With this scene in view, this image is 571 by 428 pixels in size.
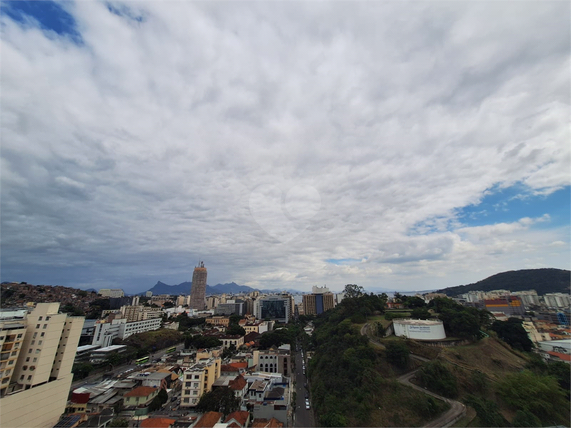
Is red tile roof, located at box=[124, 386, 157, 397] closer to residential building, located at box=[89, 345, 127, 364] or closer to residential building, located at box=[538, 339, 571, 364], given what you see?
residential building, located at box=[89, 345, 127, 364]

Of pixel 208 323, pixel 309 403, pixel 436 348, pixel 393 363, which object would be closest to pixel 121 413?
pixel 309 403

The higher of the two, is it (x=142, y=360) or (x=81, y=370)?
(x=81, y=370)

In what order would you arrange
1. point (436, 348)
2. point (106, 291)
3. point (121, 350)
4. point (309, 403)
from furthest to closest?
point (106, 291), point (121, 350), point (436, 348), point (309, 403)

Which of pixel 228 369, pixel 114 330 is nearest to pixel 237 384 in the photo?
pixel 228 369

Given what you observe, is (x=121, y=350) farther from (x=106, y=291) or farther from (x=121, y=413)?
(x=106, y=291)

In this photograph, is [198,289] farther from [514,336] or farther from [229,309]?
[514,336]

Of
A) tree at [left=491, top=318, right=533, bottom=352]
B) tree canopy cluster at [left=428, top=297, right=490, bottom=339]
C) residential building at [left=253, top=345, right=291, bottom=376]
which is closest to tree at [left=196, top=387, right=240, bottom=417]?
residential building at [left=253, top=345, right=291, bottom=376]

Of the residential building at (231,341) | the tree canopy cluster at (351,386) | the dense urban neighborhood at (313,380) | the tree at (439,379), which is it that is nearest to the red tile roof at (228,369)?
the dense urban neighborhood at (313,380)
